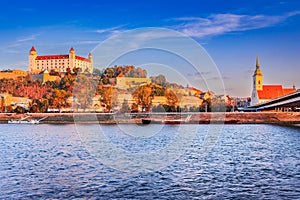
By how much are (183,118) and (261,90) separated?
74.1 metres

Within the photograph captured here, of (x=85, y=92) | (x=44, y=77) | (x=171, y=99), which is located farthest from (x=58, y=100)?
(x=44, y=77)

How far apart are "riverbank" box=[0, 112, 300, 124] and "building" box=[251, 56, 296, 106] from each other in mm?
58888

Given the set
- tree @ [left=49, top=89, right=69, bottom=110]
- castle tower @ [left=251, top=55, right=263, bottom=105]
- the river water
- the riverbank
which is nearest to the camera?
the river water

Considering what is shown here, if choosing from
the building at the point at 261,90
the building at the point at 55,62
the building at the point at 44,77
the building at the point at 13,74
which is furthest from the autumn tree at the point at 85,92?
the building at the point at 55,62

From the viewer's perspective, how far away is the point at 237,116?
330 feet

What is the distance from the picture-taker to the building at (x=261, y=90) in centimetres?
16000

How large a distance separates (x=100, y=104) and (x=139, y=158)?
249 feet

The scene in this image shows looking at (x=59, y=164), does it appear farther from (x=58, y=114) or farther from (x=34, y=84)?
(x=34, y=84)

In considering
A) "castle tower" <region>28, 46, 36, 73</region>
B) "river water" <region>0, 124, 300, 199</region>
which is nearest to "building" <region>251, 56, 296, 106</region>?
"castle tower" <region>28, 46, 36, 73</region>

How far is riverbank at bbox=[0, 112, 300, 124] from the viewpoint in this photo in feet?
312

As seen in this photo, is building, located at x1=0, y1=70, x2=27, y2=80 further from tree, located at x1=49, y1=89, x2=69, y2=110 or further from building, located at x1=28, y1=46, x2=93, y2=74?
tree, located at x1=49, y1=89, x2=69, y2=110

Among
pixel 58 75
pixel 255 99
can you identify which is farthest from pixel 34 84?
pixel 255 99

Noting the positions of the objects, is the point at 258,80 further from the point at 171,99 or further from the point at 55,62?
the point at 171,99

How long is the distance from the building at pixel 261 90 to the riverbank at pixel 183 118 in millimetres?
58888
